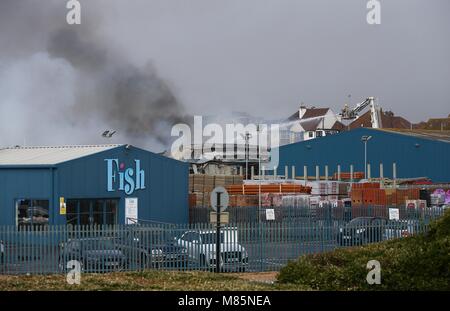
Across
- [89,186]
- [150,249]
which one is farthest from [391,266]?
[89,186]

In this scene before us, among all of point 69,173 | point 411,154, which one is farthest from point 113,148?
point 411,154

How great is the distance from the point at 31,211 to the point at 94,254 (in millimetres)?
12814

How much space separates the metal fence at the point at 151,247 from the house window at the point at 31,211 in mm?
10261

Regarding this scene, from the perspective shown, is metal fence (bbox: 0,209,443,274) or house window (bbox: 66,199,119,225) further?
house window (bbox: 66,199,119,225)

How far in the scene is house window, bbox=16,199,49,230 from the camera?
3800 cm

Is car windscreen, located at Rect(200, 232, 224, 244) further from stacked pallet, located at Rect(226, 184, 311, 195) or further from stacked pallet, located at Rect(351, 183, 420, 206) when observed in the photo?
stacked pallet, located at Rect(226, 184, 311, 195)

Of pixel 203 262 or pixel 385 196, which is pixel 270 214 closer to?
pixel 385 196

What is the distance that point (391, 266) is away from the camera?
55.0 feet

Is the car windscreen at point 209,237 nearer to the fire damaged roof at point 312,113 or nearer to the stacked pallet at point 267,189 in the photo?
the stacked pallet at point 267,189

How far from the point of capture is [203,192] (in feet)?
174

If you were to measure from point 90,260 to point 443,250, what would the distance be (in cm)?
1305

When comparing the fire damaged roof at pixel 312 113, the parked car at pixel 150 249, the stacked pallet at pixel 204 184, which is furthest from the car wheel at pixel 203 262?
the fire damaged roof at pixel 312 113

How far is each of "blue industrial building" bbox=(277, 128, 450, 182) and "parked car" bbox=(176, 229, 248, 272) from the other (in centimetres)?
4021

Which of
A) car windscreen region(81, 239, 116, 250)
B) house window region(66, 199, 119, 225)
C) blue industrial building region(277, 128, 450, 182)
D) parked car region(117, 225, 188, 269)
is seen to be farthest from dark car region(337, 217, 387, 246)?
blue industrial building region(277, 128, 450, 182)
